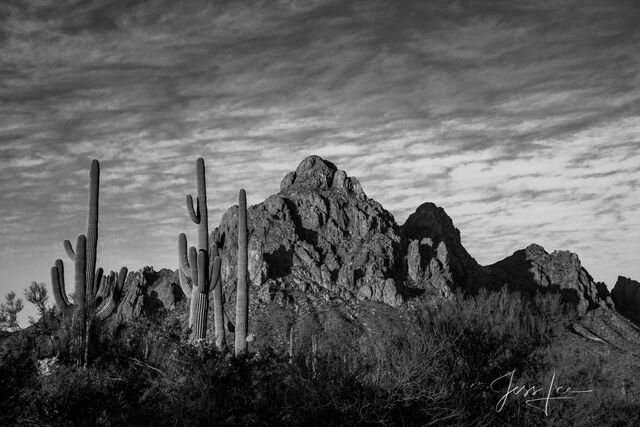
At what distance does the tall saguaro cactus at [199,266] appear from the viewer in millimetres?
26547

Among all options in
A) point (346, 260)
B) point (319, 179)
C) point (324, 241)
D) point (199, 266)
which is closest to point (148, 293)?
point (324, 241)

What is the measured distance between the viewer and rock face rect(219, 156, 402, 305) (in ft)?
314

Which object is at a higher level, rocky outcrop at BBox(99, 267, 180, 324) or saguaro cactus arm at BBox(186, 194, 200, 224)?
rocky outcrop at BBox(99, 267, 180, 324)

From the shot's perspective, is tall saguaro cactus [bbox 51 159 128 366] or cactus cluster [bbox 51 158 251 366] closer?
cactus cluster [bbox 51 158 251 366]

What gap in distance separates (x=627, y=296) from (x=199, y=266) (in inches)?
4303

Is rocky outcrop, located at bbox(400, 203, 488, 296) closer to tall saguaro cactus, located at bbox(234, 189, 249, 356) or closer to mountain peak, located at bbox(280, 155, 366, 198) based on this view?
mountain peak, located at bbox(280, 155, 366, 198)

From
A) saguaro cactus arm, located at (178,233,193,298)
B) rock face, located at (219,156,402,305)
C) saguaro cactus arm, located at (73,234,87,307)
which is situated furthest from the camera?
rock face, located at (219,156,402,305)

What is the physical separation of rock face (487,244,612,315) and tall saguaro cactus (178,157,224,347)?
279ft

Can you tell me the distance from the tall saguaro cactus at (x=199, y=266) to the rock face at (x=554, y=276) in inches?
3345

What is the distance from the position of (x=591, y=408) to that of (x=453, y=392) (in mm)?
5840

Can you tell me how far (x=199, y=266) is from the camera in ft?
86.5

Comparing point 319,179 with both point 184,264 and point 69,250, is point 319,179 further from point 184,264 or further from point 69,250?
point 69,250

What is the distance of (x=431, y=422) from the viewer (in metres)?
15.5

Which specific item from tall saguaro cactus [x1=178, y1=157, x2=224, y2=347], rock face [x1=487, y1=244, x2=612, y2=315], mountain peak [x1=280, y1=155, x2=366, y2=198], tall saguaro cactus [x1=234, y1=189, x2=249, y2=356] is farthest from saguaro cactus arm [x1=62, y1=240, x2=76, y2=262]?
rock face [x1=487, y1=244, x2=612, y2=315]
